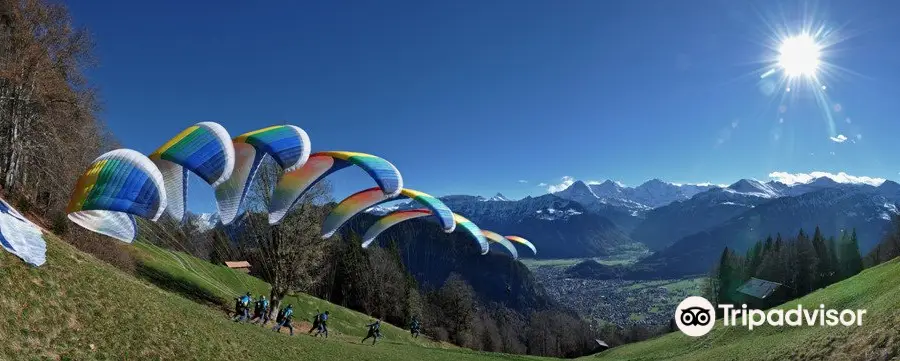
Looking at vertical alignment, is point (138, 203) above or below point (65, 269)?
above

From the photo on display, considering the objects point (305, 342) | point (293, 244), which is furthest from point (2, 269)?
point (293, 244)

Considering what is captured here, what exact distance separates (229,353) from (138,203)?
7186 millimetres

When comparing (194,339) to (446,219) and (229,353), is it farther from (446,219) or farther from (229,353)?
(446,219)

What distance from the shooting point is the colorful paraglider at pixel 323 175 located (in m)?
20.3

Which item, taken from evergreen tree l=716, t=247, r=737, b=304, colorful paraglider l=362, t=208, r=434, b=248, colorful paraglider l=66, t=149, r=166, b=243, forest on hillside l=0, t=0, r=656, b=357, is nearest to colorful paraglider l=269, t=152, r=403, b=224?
forest on hillside l=0, t=0, r=656, b=357

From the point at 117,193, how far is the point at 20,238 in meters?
3.47

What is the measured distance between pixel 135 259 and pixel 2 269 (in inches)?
1058

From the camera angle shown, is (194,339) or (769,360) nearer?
(194,339)

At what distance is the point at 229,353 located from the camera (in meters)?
17.3

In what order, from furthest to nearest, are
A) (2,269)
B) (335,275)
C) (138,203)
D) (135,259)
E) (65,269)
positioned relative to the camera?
(335,275) → (135,259) → (65,269) → (138,203) → (2,269)

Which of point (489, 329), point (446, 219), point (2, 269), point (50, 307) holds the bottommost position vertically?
point (489, 329)

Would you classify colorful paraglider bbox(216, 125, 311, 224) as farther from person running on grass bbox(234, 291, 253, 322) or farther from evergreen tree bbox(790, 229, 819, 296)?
evergreen tree bbox(790, 229, 819, 296)

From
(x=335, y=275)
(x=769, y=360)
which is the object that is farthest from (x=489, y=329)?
(x=769, y=360)

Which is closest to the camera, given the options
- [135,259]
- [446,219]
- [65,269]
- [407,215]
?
[65,269]
